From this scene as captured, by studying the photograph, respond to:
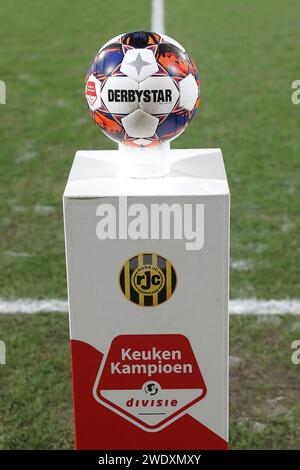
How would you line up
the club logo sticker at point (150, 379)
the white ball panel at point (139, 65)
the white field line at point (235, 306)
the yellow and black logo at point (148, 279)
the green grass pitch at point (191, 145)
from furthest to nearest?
the white field line at point (235, 306), the green grass pitch at point (191, 145), the club logo sticker at point (150, 379), the yellow and black logo at point (148, 279), the white ball panel at point (139, 65)

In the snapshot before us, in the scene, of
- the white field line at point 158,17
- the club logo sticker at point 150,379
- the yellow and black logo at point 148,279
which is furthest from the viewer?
the white field line at point 158,17

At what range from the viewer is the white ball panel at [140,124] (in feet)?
9.29

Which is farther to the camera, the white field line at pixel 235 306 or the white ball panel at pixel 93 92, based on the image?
the white field line at pixel 235 306

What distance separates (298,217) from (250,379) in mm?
1784

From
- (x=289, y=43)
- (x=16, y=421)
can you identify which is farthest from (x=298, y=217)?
(x=289, y=43)

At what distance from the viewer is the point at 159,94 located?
279 cm

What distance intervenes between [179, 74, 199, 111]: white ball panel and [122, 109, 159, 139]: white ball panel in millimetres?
116

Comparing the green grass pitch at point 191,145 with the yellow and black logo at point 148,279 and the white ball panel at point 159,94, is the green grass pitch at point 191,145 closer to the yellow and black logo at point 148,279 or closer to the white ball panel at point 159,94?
the yellow and black logo at point 148,279

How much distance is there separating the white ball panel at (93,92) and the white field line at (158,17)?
25.0ft

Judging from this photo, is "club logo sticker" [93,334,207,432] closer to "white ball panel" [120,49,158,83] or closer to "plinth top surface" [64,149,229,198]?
"plinth top surface" [64,149,229,198]

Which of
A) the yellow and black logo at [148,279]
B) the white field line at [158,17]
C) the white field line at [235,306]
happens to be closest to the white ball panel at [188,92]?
the yellow and black logo at [148,279]

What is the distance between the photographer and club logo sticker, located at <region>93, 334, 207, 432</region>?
2.98 meters

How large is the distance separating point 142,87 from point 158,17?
9.23 m
